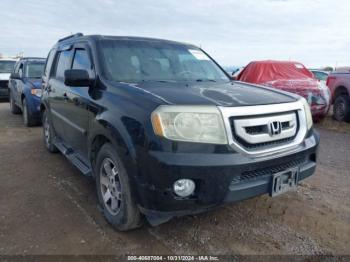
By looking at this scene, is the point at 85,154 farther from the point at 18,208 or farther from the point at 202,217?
the point at 202,217

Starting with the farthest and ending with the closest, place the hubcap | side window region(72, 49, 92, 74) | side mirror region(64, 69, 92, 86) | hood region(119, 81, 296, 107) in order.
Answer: side window region(72, 49, 92, 74) < side mirror region(64, 69, 92, 86) < the hubcap < hood region(119, 81, 296, 107)

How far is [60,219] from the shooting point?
3.18 meters

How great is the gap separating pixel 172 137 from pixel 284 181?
43.6 inches

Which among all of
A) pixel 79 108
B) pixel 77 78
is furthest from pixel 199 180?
pixel 79 108

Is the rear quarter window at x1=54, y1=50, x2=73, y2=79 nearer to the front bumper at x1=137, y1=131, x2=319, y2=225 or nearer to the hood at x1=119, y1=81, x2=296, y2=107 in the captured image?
the hood at x1=119, y1=81, x2=296, y2=107

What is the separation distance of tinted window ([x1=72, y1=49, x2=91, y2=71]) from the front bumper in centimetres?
172

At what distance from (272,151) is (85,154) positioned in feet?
6.87

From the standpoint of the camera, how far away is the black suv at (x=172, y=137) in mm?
2324

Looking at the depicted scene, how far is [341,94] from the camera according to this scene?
335 inches

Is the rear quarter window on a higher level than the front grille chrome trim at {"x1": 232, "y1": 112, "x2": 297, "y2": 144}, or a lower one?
higher

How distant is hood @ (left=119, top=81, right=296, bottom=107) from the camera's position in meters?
2.51

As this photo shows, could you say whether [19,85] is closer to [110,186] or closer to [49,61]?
[49,61]

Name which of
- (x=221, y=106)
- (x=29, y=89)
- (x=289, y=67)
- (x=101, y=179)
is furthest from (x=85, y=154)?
(x=289, y=67)

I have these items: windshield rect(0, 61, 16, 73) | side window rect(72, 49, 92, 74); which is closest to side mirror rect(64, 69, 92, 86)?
side window rect(72, 49, 92, 74)
